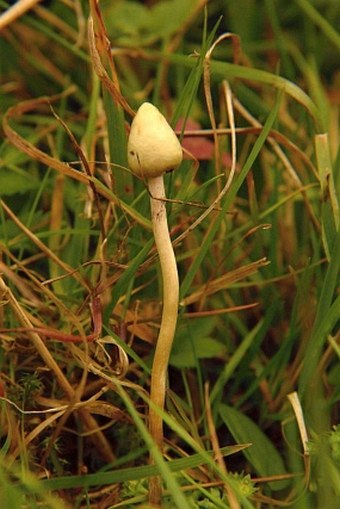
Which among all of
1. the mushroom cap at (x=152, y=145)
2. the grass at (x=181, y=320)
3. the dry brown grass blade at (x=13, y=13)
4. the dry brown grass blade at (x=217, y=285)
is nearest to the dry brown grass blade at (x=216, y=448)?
the grass at (x=181, y=320)

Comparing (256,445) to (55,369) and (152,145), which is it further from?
(152,145)

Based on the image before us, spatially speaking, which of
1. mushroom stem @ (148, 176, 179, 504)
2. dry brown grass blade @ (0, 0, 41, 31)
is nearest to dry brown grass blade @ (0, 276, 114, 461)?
mushroom stem @ (148, 176, 179, 504)

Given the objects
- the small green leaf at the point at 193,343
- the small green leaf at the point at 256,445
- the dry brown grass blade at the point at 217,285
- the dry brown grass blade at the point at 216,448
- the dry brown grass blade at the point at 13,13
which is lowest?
the small green leaf at the point at 256,445

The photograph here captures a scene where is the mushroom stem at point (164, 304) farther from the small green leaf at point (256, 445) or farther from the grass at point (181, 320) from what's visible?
the small green leaf at point (256, 445)

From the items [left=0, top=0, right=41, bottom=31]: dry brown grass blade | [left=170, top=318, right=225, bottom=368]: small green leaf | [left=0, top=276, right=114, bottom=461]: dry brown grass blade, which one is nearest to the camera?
[left=0, top=276, right=114, bottom=461]: dry brown grass blade

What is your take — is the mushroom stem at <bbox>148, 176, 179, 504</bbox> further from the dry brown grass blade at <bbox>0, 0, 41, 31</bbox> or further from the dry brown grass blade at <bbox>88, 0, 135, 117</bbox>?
the dry brown grass blade at <bbox>0, 0, 41, 31</bbox>

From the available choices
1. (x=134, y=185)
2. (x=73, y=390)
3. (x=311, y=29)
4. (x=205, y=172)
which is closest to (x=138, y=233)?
(x=134, y=185)

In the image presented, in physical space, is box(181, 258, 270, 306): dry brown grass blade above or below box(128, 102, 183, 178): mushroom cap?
below
